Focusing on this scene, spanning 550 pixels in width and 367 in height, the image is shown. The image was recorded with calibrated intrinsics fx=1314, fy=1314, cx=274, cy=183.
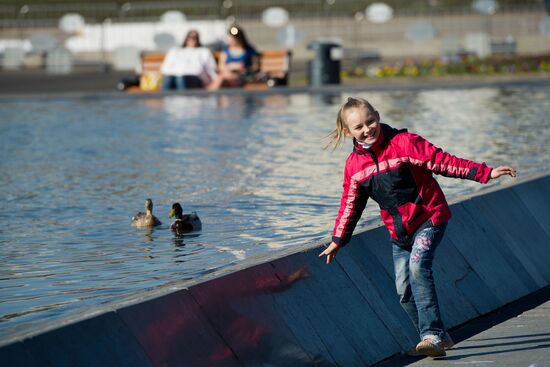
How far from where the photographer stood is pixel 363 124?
624 cm

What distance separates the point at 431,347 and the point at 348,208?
2.60 ft

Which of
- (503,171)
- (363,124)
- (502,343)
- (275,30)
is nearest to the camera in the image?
(503,171)

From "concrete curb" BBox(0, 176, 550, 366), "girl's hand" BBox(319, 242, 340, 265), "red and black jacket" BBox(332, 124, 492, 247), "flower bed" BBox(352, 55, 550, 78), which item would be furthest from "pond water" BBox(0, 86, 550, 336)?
"flower bed" BBox(352, 55, 550, 78)

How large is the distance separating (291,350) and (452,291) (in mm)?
1681

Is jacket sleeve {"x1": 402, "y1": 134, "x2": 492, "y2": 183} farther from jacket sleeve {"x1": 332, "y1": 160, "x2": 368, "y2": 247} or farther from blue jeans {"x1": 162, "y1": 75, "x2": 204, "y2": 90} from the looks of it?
blue jeans {"x1": 162, "y1": 75, "x2": 204, "y2": 90}

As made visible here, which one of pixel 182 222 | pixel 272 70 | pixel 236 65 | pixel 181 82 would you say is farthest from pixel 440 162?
pixel 272 70

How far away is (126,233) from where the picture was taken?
31.4ft

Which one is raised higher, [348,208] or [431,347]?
[348,208]

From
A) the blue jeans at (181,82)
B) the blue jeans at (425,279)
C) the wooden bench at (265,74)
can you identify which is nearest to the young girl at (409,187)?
the blue jeans at (425,279)

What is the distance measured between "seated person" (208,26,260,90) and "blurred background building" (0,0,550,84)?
29.5ft

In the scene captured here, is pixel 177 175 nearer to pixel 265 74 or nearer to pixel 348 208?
pixel 348 208

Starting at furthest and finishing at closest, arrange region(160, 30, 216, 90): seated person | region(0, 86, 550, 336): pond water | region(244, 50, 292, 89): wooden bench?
region(244, 50, 292, 89): wooden bench, region(160, 30, 216, 90): seated person, region(0, 86, 550, 336): pond water

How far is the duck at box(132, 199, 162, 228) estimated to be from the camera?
382 inches

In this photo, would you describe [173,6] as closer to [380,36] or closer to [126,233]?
[380,36]
